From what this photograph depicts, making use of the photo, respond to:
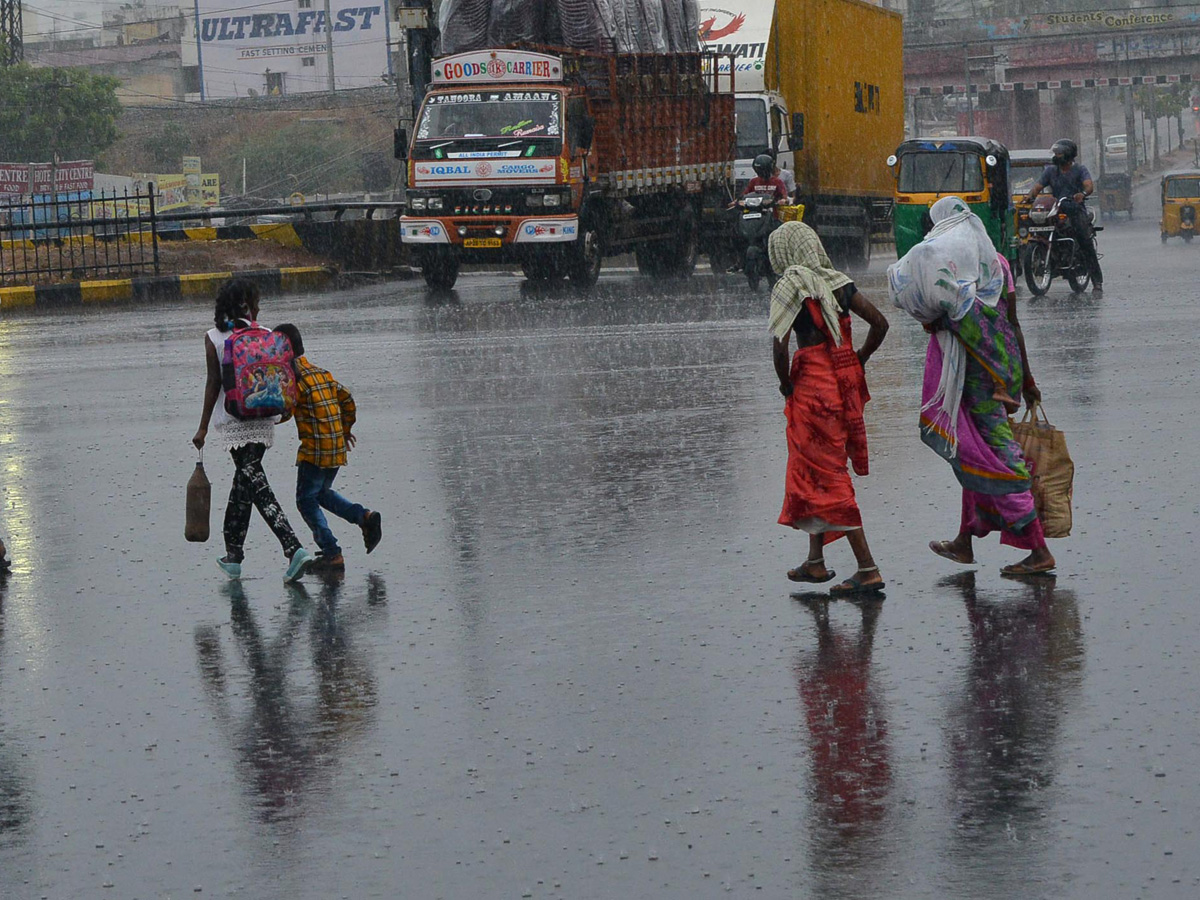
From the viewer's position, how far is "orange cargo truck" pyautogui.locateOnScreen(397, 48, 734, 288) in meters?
23.2

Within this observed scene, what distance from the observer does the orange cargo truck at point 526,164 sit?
915 inches

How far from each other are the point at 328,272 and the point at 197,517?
760 inches

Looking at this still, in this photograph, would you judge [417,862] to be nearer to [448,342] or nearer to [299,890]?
[299,890]

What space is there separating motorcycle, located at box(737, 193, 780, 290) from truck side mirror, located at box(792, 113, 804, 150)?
157 inches

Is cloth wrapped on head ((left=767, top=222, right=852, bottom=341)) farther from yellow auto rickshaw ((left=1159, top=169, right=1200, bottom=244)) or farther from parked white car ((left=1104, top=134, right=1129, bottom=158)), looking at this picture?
parked white car ((left=1104, top=134, right=1129, bottom=158))

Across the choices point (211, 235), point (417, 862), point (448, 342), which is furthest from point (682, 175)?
point (417, 862)

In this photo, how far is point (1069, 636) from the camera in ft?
19.3

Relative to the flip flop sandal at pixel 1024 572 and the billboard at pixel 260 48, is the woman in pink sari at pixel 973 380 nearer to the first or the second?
the flip flop sandal at pixel 1024 572

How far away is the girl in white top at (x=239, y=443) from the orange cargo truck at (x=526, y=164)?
16.0 m

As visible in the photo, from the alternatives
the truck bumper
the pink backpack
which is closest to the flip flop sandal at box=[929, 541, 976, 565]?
the pink backpack

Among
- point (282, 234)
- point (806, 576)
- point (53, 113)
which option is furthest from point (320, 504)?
point (53, 113)

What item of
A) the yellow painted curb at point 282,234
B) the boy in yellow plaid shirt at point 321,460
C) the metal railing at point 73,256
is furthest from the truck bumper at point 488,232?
the boy in yellow plaid shirt at point 321,460

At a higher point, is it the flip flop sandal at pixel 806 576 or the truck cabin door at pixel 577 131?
the truck cabin door at pixel 577 131

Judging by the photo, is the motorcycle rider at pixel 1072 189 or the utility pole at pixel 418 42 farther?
the utility pole at pixel 418 42
